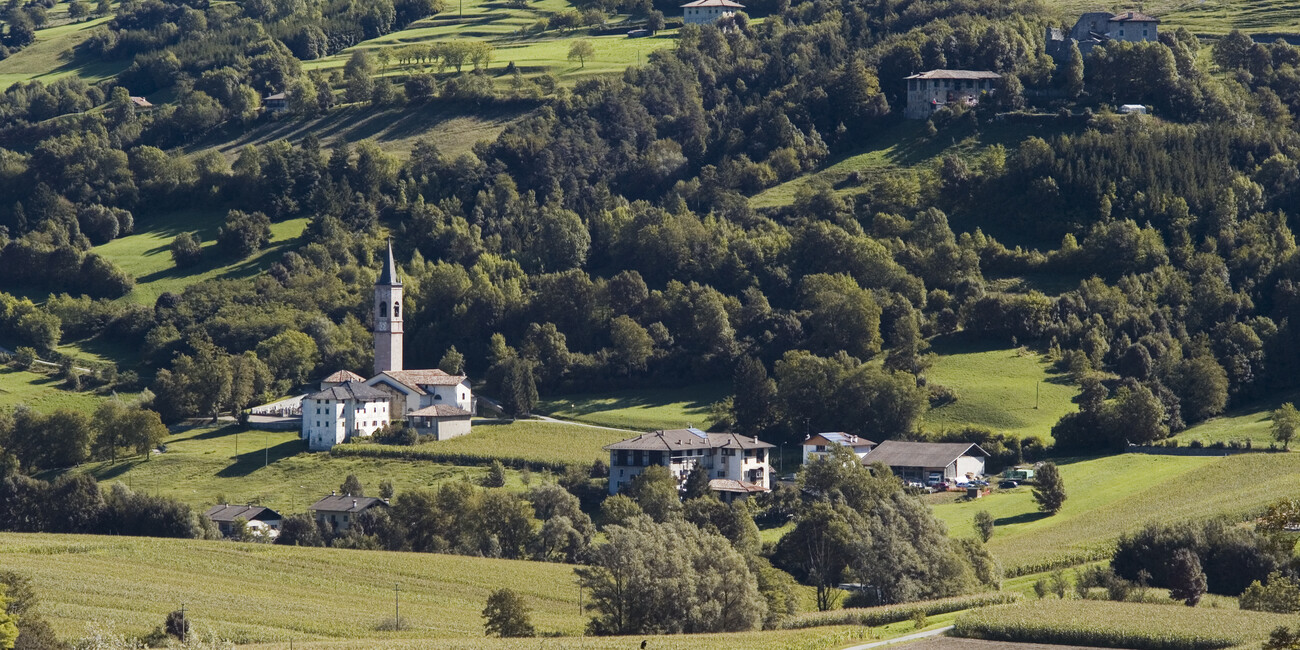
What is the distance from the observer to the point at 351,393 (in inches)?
4397

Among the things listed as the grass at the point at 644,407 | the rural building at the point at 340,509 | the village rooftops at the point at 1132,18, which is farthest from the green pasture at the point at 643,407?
the village rooftops at the point at 1132,18

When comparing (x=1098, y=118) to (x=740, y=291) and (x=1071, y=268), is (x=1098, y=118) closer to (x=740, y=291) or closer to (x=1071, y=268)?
(x=1071, y=268)

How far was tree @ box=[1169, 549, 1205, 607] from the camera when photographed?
208 feet

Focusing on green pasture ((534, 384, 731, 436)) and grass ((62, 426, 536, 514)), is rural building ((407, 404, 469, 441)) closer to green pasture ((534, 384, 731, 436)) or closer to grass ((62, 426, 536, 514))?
grass ((62, 426, 536, 514))

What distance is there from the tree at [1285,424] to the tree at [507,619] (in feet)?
157

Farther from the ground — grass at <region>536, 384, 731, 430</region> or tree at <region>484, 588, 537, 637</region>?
tree at <region>484, 588, 537, 637</region>

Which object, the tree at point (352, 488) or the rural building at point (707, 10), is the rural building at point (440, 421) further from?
Result: the rural building at point (707, 10)

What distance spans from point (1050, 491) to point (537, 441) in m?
33.7

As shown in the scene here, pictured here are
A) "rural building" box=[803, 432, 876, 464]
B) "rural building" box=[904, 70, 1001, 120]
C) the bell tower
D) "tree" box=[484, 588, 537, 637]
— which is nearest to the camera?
"tree" box=[484, 588, 537, 637]

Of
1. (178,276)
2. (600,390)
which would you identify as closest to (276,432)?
(600,390)

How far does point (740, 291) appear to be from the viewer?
128125 millimetres

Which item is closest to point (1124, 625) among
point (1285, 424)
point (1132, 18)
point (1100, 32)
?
point (1285, 424)

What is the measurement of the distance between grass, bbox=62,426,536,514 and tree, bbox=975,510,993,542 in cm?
2762

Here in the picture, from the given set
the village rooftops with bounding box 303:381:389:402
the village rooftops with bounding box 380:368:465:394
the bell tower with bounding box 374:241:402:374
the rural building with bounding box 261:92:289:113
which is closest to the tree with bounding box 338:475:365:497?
the village rooftops with bounding box 303:381:389:402
